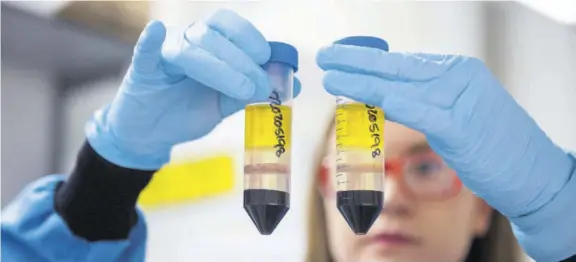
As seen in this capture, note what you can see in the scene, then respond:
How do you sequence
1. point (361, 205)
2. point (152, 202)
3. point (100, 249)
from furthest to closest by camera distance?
point (152, 202), point (100, 249), point (361, 205)

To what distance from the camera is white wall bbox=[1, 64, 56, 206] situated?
4.70 feet

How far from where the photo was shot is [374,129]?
996mm

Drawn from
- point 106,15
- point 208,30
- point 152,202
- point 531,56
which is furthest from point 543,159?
point 106,15

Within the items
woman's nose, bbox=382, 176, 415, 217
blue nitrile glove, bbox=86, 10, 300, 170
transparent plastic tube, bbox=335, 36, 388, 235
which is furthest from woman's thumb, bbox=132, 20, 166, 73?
woman's nose, bbox=382, 176, 415, 217

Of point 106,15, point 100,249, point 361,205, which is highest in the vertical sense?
point 106,15

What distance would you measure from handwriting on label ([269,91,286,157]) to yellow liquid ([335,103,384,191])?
0.26ft

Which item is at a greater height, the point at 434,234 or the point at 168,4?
the point at 168,4

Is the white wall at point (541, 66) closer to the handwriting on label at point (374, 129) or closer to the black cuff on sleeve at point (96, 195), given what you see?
the handwriting on label at point (374, 129)

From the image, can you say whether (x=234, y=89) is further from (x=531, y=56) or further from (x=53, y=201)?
(x=531, y=56)

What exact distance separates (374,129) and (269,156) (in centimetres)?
15

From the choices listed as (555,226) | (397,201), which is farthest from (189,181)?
(555,226)

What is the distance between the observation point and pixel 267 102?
1.03m

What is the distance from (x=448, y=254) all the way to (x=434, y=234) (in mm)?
46

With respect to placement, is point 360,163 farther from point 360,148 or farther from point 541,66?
point 541,66
